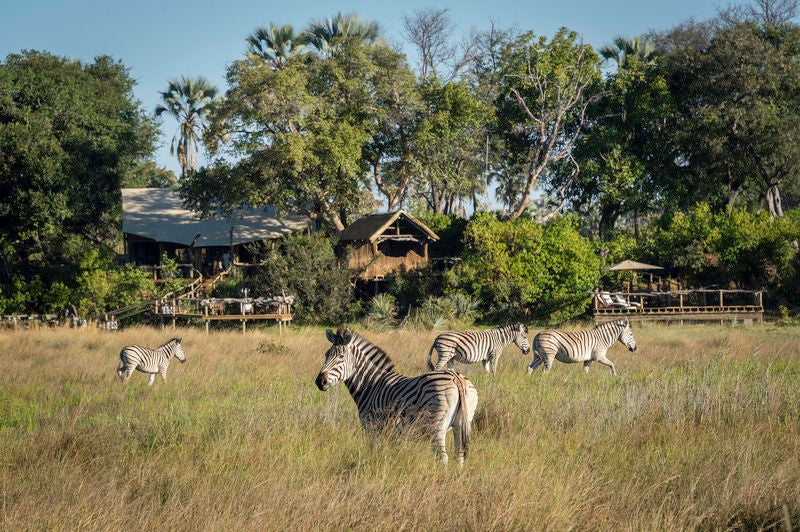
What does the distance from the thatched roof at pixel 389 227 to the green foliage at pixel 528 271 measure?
329cm

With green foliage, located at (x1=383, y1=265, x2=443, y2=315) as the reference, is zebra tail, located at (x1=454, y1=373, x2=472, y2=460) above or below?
below

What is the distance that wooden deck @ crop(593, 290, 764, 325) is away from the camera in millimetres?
31734

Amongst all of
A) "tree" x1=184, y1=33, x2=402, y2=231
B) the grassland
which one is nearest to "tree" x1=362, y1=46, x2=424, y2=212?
"tree" x1=184, y1=33, x2=402, y2=231

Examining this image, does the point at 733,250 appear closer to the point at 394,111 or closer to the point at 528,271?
the point at 528,271

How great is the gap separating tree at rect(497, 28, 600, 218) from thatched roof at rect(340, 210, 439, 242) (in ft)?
17.6

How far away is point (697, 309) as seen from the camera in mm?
32969

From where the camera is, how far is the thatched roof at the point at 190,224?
4231 cm

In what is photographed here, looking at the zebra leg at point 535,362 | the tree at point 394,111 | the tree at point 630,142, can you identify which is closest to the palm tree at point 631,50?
the tree at point 630,142

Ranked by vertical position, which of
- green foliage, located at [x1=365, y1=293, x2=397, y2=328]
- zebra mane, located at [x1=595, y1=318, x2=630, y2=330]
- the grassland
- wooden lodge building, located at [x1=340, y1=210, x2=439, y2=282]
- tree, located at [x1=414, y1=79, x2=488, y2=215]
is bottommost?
the grassland

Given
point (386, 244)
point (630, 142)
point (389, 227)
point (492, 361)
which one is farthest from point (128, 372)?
point (630, 142)

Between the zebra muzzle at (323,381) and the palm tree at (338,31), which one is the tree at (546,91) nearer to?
the palm tree at (338,31)

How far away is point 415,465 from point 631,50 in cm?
4937

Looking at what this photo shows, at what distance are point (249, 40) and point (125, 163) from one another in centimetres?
1189

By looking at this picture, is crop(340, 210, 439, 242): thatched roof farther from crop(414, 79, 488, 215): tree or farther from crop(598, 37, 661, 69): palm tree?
crop(598, 37, 661, 69): palm tree
